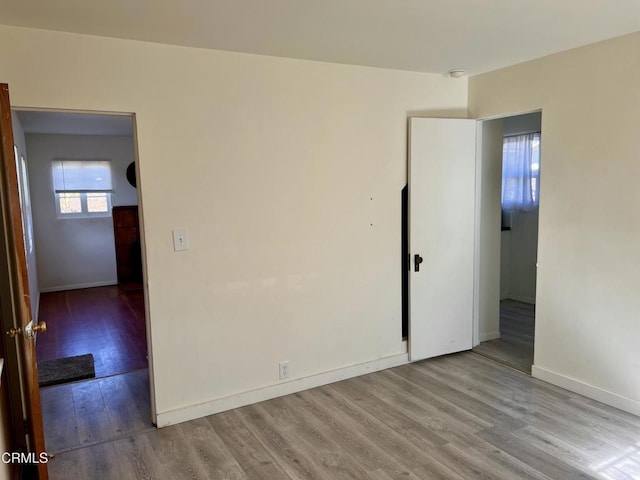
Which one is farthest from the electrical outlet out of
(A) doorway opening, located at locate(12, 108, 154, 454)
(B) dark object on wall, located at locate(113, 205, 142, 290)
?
(B) dark object on wall, located at locate(113, 205, 142, 290)

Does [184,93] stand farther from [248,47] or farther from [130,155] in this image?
[130,155]

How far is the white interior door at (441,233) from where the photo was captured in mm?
3787

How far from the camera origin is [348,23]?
2.52m

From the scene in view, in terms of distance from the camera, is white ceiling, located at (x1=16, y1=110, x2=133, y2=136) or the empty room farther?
white ceiling, located at (x1=16, y1=110, x2=133, y2=136)

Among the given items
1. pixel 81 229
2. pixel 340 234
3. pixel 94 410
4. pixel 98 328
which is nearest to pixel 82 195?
pixel 81 229

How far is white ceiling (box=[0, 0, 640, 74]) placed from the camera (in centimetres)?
224

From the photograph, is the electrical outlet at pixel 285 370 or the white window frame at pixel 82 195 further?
the white window frame at pixel 82 195

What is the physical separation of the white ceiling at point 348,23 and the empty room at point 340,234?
22 mm

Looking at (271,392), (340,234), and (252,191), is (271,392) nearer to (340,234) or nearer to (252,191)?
(340,234)

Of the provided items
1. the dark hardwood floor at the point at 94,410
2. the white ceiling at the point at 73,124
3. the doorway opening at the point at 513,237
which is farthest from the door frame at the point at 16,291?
the doorway opening at the point at 513,237

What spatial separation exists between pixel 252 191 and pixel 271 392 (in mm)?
1469

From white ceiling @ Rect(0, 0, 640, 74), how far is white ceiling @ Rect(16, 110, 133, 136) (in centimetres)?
280

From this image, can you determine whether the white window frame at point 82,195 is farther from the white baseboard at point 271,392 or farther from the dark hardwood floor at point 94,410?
the white baseboard at point 271,392

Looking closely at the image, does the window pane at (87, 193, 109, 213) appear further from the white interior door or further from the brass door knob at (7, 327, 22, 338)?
the brass door knob at (7, 327, 22, 338)
